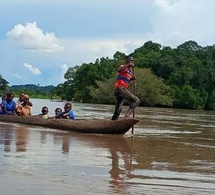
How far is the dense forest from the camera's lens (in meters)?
84.2

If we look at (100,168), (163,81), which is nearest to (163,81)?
(163,81)

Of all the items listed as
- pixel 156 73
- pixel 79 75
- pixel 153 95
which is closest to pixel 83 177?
pixel 153 95

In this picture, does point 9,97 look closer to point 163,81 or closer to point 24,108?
point 24,108

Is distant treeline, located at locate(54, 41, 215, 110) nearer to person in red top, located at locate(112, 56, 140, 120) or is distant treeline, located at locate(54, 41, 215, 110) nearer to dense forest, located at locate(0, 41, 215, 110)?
dense forest, located at locate(0, 41, 215, 110)

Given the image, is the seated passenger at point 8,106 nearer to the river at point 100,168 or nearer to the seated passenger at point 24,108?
the seated passenger at point 24,108

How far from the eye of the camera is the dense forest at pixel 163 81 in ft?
276

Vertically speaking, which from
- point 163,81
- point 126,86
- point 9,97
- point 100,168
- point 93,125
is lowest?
point 100,168

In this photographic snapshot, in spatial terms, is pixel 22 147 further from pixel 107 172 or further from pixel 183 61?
pixel 183 61

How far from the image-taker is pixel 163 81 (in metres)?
91.1

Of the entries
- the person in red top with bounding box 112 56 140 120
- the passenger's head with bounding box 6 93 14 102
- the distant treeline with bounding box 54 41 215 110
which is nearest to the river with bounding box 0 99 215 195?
the person in red top with bounding box 112 56 140 120

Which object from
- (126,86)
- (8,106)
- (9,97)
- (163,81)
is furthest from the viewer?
(163,81)

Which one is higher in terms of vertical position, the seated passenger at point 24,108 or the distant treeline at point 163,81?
the distant treeline at point 163,81

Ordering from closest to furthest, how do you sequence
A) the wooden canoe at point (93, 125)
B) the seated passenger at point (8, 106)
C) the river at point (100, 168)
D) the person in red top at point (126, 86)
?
1. the river at point (100, 168)
2. the wooden canoe at point (93, 125)
3. the person in red top at point (126, 86)
4. the seated passenger at point (8, 106)

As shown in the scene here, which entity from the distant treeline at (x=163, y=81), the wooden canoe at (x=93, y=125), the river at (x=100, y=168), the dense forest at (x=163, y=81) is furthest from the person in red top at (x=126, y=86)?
the distant treeline at (x=163, y=81)
